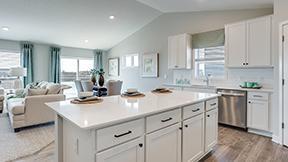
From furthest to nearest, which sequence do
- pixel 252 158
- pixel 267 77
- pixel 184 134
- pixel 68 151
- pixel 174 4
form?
pixel 174 4 → pixel 267 77 → pixel 252 158 → pixel 184 134 → pixel 68 151

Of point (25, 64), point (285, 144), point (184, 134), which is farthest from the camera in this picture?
point (25, 64)

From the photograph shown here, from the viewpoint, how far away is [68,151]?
5.17ft

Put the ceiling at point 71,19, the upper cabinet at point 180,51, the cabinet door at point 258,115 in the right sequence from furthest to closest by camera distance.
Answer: the upper cabinet at point 180,51 < the ceiling at point 71,19 < the cabinet door at point 258,115

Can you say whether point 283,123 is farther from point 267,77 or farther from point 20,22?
point 20,22

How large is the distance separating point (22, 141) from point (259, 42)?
16.2 feet

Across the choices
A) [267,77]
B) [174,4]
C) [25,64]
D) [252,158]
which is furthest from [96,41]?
[252,158]

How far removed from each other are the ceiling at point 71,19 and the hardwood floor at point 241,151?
3.48m

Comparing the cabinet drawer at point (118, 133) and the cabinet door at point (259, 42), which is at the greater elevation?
the cabinet door at point (259, 42)

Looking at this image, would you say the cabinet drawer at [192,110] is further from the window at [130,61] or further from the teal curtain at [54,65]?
the teal curtain at [54,65]

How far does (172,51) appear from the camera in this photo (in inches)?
213

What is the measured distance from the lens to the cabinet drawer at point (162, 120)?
1566 mm

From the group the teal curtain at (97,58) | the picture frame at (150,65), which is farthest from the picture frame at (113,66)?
the picture frame at (150,65)

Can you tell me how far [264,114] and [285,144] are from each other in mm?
634

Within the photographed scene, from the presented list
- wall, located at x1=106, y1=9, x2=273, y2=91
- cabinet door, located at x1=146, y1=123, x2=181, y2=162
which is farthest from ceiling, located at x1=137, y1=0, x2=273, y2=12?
cabinet door, located at x1=146, y1=123, x2=181, y2=162
